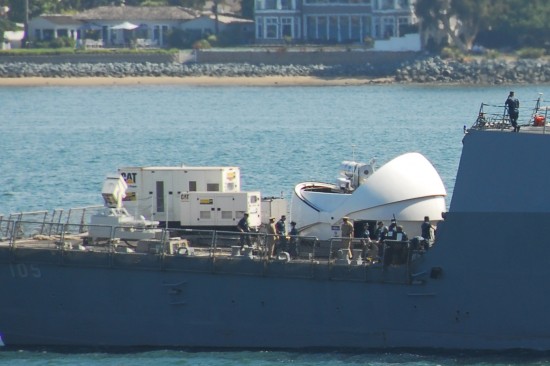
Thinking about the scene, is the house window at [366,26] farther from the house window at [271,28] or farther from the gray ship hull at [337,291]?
the gray ship hull at [337,291]

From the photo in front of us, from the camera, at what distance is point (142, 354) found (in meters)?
34.1

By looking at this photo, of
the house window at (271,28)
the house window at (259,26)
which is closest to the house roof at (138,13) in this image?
the house window at (259,26)

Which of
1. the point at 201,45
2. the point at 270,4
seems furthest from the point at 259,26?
the point at 201,45

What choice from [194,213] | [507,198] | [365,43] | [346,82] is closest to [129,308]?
[194,213]

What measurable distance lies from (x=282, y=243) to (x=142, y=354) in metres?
4.02

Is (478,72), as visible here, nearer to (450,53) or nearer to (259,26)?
(450,53)

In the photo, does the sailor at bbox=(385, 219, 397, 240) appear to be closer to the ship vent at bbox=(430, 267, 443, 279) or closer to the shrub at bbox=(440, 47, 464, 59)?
the ship vent at bbox=(430, 267, 443, 279)

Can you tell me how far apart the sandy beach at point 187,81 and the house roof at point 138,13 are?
12.5 m

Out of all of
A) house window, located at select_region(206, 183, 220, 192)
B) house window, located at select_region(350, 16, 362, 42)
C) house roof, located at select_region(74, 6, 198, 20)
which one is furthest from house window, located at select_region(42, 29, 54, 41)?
house window, located at select_region(206, 183, 220, 192)

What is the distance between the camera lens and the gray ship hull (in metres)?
31.1

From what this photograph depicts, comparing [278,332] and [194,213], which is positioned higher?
[194,213]

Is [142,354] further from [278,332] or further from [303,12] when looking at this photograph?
[303,12]

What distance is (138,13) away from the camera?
140 metres

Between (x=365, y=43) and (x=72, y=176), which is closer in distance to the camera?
(x=72, y=176)
